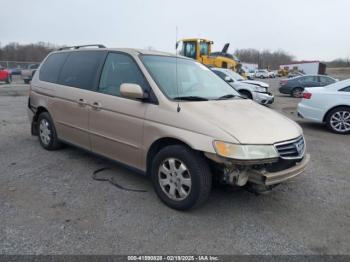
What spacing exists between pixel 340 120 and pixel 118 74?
6351mm

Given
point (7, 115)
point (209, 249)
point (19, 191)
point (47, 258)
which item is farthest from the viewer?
point (7, 115)

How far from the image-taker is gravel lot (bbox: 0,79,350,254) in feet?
9.03

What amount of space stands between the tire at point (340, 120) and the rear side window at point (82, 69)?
20.7 feet

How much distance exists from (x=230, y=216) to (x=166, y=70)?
1.97 metres

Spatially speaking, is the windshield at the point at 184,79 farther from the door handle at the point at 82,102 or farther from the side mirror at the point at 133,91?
the door handle at the point at 82,102

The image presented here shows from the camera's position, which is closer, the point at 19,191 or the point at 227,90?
the point at 19,191

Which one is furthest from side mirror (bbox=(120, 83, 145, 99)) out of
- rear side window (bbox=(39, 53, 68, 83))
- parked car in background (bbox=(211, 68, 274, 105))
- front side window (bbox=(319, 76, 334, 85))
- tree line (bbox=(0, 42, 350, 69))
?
tree line (bbox=(0, 42, 350, 69))

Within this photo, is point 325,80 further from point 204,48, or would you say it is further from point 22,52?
point 22,52

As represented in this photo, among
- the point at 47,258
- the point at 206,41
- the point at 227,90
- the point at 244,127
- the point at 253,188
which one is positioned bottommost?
the point at 47,258

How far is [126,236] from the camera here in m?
2.87

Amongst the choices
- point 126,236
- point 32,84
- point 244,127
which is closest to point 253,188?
point 244,127

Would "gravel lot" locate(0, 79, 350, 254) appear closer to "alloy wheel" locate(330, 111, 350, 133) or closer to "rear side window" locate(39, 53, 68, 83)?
"rear side window" locate(39, 53, 68, 83)

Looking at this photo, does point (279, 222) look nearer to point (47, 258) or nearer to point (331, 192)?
point (331, 192)

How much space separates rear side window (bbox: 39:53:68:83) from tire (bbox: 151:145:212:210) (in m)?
2.79
